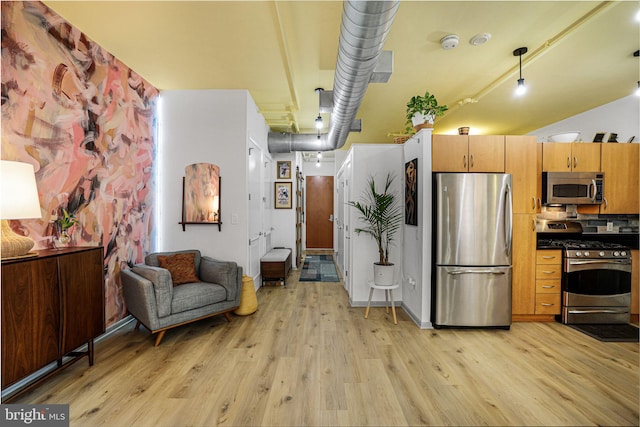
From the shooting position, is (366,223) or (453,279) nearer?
(453,279)

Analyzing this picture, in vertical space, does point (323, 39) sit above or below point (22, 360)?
above

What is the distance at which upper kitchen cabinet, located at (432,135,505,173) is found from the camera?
10.5 ft

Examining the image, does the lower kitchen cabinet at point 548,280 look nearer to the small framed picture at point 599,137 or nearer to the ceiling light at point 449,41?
the small framed picture at point 599,137

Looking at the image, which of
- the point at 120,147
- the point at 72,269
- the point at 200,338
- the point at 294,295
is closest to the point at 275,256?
the point at 294,295

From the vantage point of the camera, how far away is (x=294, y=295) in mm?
4383

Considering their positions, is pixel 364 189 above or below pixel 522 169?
below

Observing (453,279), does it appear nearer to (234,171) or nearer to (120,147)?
(234,171)

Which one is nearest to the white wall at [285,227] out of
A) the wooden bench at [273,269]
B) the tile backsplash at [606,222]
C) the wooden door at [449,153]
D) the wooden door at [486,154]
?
the wooden bench at [273,269]

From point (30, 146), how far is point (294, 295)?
11.0ft

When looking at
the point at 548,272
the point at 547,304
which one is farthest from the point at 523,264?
the point at 547,304

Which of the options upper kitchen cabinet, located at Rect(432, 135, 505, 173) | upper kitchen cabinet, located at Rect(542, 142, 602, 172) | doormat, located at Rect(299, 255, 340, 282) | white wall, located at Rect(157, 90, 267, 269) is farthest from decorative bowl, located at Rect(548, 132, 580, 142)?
white wall, located at Rect(157, 90, 267, 269)

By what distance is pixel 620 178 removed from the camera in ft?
11.3

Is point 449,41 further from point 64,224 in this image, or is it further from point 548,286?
point 64,224

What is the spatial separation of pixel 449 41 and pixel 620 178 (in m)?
2.78
